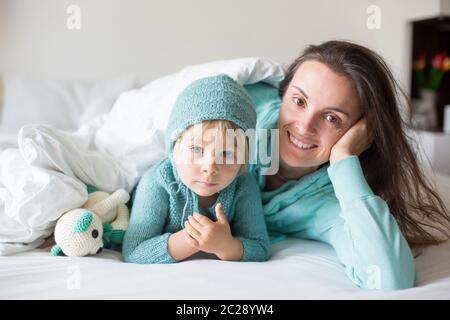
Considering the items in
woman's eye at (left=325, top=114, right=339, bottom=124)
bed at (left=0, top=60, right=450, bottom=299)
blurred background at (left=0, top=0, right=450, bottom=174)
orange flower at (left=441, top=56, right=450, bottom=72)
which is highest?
blurred background at (left=0, top=0, right=450, bottom=174)

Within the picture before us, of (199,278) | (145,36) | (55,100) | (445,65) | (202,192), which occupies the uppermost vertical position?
(145,36)

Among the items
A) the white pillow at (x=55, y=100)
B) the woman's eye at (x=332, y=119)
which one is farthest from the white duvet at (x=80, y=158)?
the white pillow at (x=55, y=100)

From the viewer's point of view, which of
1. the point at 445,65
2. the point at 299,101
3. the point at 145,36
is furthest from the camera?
the point at 445,65

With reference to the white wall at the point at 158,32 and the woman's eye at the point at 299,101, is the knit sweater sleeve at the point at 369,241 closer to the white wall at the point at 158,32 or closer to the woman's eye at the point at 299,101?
the woman's eye at the point at 299,101

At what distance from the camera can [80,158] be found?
3.35 feet

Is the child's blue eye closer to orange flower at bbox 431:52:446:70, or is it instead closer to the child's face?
the child's face

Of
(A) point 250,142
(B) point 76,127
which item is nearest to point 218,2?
(B) point 76,127

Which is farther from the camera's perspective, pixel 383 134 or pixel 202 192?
pixel 383 134

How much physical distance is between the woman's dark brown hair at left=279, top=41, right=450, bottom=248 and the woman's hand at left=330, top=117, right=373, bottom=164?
0.02 m

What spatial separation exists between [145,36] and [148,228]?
1.48 meters

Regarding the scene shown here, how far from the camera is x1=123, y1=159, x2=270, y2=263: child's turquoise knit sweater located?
89 centimetres

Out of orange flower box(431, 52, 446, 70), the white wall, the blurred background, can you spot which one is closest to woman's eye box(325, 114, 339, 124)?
the blurred background

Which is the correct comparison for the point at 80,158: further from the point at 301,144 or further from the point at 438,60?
the point at 438,60

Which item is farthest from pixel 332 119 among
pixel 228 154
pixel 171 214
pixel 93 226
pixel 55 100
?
pixel 55 100
